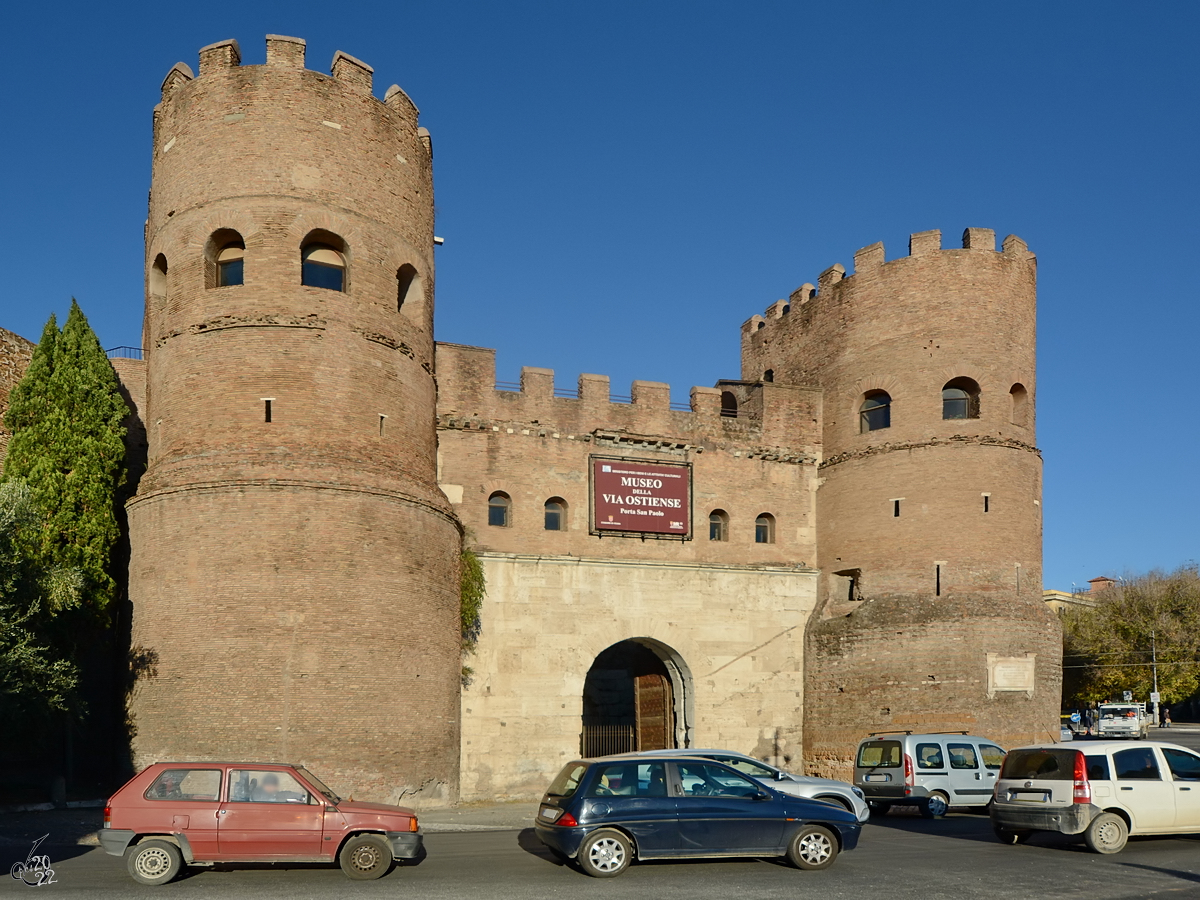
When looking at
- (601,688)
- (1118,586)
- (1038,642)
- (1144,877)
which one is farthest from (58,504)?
(1118,586)

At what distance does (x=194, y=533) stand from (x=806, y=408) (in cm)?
1625

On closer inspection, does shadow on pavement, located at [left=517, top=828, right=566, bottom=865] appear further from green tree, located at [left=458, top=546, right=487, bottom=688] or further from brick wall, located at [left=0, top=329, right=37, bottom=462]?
brick wall, located at [left=0, top=329, right=37, bottom=462]

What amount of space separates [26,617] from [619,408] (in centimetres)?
1527

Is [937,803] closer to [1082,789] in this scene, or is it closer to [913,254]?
[1082,789]

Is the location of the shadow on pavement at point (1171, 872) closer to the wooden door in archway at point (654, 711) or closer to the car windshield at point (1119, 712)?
the wooden door in archway at point (654, 711)

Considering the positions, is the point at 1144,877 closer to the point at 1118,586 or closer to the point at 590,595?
the point at 590,595

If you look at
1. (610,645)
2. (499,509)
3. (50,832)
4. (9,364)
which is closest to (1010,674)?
(610,645)

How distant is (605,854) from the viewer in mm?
14766

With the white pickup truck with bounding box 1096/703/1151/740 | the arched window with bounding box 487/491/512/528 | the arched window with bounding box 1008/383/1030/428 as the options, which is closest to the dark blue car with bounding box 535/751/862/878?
the arched window with bounding box 487/491/512/528

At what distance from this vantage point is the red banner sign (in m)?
29.9

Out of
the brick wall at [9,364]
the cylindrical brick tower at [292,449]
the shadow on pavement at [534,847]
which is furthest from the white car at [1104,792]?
the brick wall at [9,364]

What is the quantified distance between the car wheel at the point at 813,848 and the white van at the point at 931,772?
292 inches

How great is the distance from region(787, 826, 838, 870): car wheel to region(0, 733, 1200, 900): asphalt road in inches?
6.3

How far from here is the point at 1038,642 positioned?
29.0 m
